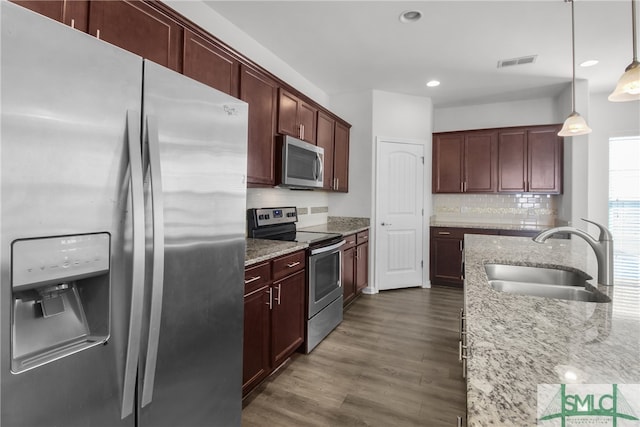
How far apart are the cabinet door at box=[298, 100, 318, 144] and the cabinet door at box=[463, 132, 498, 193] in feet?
8.79

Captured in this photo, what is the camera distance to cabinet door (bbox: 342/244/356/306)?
11.5 feet

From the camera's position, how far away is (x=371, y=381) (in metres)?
2.21

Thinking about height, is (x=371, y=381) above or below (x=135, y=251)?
below

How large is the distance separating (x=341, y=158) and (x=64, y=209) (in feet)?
11.9

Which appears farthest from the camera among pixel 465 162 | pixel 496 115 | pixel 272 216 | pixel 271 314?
pixel 496 115

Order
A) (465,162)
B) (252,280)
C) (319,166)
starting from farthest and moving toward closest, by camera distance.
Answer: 1. (465,162)
2. (319,166)
3. (252,280)

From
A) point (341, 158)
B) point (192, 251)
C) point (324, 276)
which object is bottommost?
point (324, 276)

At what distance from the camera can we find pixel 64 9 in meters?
1.29

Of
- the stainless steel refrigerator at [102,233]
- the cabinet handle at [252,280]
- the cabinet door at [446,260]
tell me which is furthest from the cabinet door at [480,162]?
the stainless steel refrigerator at [102,233]

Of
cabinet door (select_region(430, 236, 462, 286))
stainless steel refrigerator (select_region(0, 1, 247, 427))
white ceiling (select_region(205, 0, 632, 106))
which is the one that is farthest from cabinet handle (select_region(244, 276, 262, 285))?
cabinet door (select_region(430, 236, 462, 286))

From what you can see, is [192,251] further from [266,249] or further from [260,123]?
[260,123]

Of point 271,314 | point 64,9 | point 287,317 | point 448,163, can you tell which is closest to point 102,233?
point 64,9

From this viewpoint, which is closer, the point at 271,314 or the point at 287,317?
the point at 271,314

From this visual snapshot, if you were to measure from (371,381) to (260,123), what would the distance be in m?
2.08
